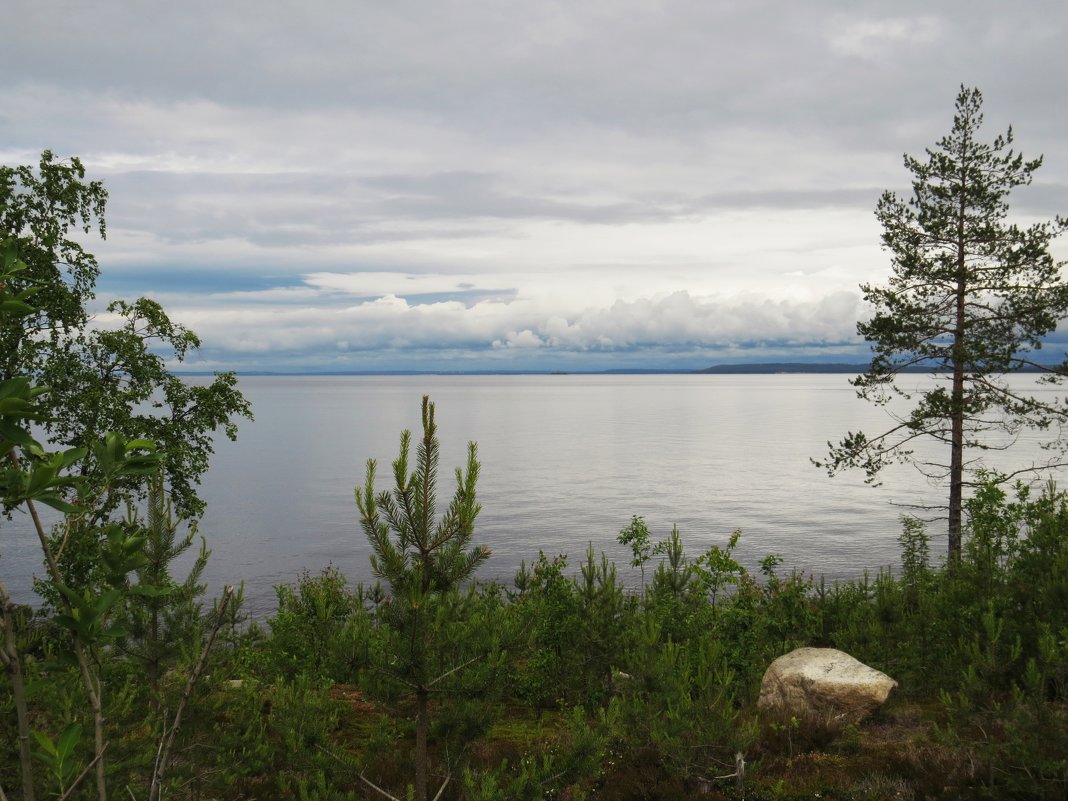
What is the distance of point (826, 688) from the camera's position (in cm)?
1149

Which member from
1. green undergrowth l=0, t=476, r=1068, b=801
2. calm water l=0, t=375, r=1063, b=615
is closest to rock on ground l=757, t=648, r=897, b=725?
green undergrowth l=0, t=476, r=1068, b=801

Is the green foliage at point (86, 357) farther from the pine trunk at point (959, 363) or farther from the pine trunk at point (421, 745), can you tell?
the pine trunk at point (959, 363)

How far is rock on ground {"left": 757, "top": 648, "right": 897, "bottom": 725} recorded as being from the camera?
11305 mm

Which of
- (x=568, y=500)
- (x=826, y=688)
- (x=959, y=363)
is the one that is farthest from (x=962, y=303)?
(x=568, y=500)

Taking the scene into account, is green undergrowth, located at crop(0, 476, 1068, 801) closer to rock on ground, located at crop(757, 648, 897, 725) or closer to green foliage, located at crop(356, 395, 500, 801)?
green foliage, located at crop(356, 395, 500, 801)

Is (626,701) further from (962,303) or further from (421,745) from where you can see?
(962,303)

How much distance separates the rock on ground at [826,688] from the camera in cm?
1130

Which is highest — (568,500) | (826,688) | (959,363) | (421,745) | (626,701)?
(959,363)

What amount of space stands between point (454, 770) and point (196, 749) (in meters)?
2.82

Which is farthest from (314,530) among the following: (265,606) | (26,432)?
(26,432)

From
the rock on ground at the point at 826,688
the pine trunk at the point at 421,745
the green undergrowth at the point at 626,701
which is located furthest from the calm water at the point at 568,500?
the pine trunk at the point at 421,745

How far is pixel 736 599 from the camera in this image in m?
14.4

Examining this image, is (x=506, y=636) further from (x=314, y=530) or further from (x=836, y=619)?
(x=314, y=530)

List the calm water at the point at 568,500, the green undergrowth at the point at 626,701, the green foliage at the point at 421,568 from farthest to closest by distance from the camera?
the calm water at the point at 568,500, the green undergrowth at the point at 626,701, the green foliage at the point at 421,568
